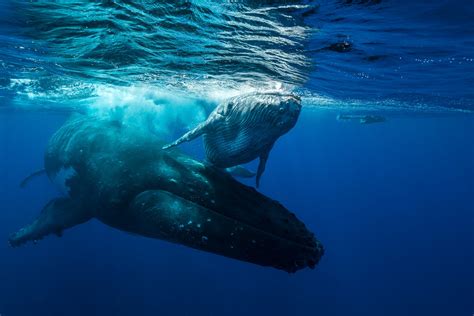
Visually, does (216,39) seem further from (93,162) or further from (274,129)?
(274,129)

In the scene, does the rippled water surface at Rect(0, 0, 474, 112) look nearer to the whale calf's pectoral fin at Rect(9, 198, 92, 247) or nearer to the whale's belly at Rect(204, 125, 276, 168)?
the whale's belly at Rect(204, 125, 276, 168)

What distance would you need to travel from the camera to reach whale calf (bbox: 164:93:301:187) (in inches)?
211

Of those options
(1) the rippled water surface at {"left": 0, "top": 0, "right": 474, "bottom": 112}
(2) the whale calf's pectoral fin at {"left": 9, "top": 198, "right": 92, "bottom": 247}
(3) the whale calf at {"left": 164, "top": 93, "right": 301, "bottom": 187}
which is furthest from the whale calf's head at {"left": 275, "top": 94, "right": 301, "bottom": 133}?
(2) the whale calf's pectoral fin at {"left": 9, "top": 198, "right": 92, "bottom": 247}

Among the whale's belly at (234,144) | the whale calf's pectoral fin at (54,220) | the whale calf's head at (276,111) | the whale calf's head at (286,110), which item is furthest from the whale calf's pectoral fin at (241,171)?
the whale calf's pectoral fin at (54,220)

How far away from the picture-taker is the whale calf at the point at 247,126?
5.36 m

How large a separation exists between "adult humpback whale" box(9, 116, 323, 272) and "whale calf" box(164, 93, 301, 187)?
1.75 feet

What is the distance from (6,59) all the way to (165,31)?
29.3 feet

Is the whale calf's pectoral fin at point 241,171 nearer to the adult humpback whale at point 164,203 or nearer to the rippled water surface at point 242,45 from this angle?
the adult humpback whale at point 164,203

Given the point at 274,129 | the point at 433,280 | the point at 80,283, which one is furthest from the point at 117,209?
the point at 433,280

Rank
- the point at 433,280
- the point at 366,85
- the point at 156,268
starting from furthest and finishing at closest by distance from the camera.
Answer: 1. the point at 433,280
2. the point at 156,268
3. the point at 366,85

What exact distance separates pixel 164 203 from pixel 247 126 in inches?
74.6

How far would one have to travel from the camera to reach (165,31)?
9.78m

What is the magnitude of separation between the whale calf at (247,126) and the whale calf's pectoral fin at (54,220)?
3836mm

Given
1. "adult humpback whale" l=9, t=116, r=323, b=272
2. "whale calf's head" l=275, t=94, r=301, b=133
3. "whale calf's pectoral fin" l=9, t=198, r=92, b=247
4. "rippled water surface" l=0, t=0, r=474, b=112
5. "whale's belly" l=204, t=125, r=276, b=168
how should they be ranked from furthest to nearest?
"whale calf's pectoral fin" l=9, t=198, r=92, b=247
"rippled water surface" l=0, t=0, r=474, b=112
"whale's belly" l=204, t=125, r=276, b=168
"whale calf's head" l=275, t=94, r=301, b=133
"adult humpback whale" l=9, t=116, r=323, b=272
